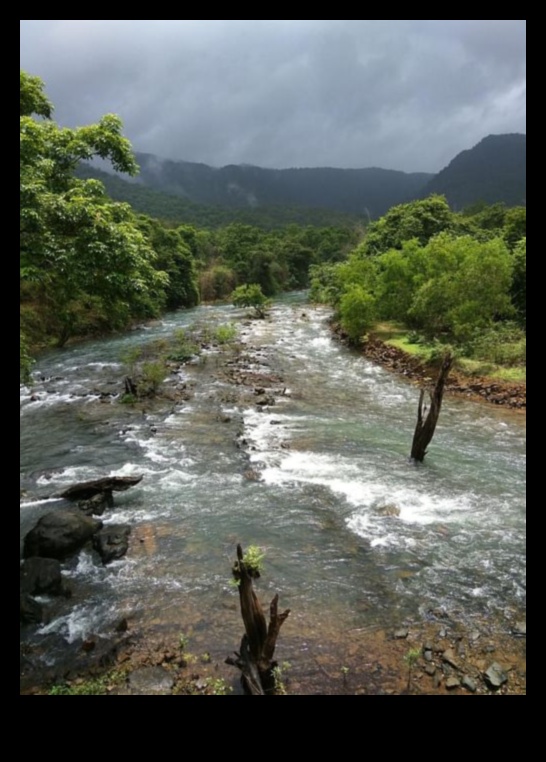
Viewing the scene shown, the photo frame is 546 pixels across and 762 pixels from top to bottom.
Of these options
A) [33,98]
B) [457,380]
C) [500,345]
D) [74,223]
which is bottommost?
[457,380]

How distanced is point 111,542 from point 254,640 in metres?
4.78

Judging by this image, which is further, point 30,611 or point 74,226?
point 74,226

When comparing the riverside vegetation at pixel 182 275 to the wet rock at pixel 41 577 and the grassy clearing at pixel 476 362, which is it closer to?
the grassy clearing at pixel 476 362

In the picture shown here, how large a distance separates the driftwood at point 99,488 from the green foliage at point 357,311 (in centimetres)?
2417

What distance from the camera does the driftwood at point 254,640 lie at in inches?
235


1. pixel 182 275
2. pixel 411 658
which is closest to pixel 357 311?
pixel 411 658

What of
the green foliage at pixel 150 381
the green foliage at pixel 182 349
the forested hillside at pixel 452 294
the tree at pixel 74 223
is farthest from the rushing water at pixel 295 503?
the green foliage at pixel 182 349

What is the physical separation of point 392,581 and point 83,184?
9.73 m

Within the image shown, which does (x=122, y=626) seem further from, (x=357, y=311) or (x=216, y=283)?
(x=216, y=283)

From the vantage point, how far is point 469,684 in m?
6.46

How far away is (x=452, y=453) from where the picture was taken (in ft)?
48.8

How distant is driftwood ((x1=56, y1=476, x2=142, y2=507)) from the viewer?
38.8 ft

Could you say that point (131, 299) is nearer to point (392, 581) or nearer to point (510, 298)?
point (392, 581)
